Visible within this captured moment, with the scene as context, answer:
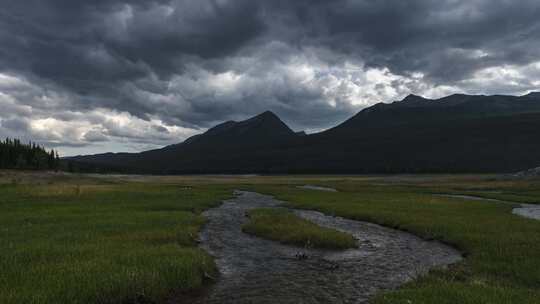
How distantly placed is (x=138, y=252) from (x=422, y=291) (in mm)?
12721

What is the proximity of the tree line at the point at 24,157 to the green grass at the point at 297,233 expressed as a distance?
162 m

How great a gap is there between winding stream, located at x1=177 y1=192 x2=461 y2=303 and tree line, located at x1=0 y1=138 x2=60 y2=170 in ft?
536

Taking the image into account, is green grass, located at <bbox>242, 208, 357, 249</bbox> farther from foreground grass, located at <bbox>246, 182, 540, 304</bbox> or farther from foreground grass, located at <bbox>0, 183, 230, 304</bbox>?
foreground grass, located at <bbox>246, 182, 540, 304</bbox>

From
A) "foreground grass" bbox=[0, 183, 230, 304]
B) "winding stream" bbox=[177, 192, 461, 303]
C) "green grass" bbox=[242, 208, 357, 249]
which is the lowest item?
"winding stream" bbox=[177, 192, 461, 303]

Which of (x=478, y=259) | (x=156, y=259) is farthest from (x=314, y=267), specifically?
(x=478, y=259)

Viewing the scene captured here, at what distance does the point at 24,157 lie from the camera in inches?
6639

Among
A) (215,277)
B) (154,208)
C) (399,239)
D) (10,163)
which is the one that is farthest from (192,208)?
(10,163)

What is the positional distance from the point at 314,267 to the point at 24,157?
613 ft

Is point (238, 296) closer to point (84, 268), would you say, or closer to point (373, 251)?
point (84, 268)

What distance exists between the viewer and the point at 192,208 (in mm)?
43500

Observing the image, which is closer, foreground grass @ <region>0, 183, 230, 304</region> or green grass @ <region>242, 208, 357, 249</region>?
foreground grass @ <region>0, 183, 230, 304</region>

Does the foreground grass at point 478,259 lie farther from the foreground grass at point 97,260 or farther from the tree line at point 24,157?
the tree line at point 24,157

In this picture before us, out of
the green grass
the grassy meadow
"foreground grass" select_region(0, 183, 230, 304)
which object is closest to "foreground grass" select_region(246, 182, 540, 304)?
the grassy meadow

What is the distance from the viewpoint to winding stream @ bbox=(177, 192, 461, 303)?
47.0 feet
